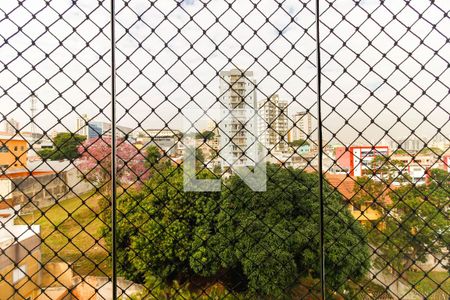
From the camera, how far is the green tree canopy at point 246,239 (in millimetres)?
3381

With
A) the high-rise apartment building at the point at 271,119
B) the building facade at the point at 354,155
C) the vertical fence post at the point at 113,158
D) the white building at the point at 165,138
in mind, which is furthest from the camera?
the high-rise apartment building at the point at 271,119

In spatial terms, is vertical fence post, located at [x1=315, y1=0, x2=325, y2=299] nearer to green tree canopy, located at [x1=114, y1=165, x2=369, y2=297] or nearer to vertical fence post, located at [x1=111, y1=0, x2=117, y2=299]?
vertical fence post, located at [x1=111, y1=0, x2=117, y2=299]

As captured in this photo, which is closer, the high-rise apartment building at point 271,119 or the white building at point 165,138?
the white building at point 165,138

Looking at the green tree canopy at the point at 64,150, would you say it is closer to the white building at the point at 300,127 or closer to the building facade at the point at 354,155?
the white building at the point at 300,127

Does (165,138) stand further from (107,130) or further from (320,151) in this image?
(320,151)

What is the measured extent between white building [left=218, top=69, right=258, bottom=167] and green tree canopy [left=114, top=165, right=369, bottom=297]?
1.13 meters

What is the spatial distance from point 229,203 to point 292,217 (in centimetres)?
81

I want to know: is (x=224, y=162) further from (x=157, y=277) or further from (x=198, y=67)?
(x=157, y=277)

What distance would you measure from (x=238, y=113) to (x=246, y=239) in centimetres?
205

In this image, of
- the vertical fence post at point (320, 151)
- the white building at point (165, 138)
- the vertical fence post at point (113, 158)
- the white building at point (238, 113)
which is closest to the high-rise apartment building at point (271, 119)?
the white building at point (238, 113)

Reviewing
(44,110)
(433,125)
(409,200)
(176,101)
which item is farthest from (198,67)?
(409,200)

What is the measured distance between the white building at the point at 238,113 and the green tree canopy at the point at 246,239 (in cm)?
113

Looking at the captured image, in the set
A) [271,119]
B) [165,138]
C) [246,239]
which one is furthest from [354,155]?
[246,239]

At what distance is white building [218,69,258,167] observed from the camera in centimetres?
149
